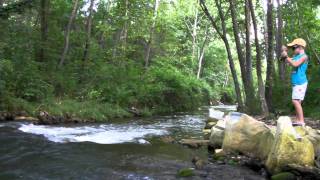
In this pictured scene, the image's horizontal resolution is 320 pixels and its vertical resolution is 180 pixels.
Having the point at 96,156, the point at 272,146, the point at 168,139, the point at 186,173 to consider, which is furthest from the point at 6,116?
the point at 272,146

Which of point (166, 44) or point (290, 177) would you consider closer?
point (290, 177)

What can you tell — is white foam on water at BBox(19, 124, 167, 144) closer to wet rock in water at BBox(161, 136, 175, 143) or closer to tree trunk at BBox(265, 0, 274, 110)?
wet rock in water at BBox(161, 136, 175, 143)

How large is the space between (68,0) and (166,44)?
28.4 feet

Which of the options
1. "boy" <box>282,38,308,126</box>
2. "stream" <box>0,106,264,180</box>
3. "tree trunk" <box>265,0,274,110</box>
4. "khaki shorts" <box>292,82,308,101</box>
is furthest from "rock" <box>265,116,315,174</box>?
"tree trunk" <box>265,0,274,110</box>

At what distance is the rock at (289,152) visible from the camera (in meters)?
7.43

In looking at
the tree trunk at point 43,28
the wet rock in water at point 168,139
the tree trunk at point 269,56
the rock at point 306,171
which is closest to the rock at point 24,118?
the tree trunk at point 43,28

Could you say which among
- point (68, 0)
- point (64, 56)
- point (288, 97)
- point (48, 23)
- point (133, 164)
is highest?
point (68, 0)

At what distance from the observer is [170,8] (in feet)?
123

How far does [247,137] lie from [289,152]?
2.02m

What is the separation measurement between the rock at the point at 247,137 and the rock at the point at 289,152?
114 cm

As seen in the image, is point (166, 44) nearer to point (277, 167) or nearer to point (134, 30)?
point (134, 30)

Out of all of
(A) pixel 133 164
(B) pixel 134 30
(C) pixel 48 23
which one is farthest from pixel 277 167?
(B) pixel 134 30

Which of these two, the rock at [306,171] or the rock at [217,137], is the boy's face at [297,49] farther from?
the rock at [217,137]

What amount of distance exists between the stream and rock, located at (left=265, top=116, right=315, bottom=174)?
1.45 ft
